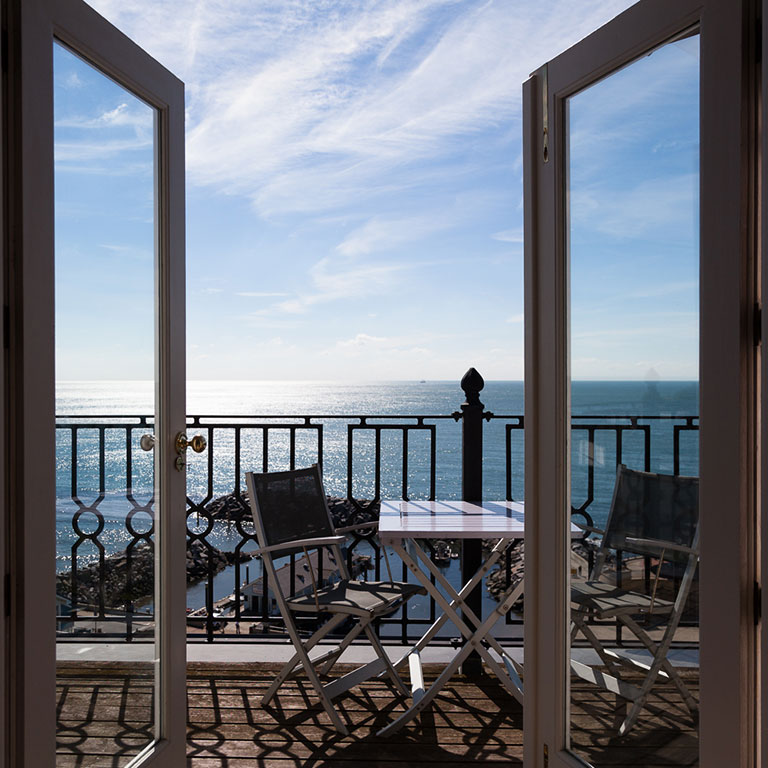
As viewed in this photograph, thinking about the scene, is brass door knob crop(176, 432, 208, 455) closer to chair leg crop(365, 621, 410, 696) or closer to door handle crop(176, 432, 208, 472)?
door handle crop(176, 432, 208, 472)

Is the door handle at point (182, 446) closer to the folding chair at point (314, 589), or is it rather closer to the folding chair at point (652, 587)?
the folding chair at point (314, 589)

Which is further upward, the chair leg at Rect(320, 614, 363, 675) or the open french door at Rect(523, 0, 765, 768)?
the open french door at Rect(523, 0, 765, 768)

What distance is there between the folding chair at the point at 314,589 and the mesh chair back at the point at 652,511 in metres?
1.23

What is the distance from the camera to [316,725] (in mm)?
2697

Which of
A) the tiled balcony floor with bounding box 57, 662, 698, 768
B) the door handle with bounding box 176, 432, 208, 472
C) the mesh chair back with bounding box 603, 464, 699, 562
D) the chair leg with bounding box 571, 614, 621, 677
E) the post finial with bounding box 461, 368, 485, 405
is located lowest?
the tiled balcony floor with bounding box 57, 662, 698, 768

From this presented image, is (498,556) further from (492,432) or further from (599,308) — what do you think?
(599,308)

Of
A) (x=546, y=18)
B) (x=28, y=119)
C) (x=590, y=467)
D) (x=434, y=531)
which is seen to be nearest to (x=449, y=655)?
(x=434, y=531)

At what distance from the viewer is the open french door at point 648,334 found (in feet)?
4.55

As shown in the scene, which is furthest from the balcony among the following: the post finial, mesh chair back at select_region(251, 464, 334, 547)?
the post finial

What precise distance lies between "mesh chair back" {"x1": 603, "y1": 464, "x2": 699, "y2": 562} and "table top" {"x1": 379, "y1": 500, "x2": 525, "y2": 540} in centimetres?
77

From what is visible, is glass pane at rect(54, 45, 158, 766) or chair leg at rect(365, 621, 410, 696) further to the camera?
chair leg at rect(365, 621, 410, 696)

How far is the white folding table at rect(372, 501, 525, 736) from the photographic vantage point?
2.68 metres

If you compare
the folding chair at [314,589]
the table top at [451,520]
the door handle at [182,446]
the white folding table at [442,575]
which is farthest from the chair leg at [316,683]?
the door handle at [182,446]
